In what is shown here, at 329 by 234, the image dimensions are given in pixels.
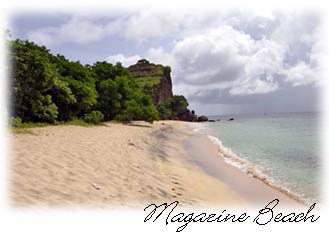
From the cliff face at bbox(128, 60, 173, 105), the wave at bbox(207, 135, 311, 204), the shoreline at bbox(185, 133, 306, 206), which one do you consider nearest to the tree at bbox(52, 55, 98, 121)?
the wave at bbox(207, 135, 311, 204)

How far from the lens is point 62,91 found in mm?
30625

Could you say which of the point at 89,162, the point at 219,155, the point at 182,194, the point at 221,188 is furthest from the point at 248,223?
the point at 219,155

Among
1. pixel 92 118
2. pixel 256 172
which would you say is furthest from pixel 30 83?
pixel 256 172

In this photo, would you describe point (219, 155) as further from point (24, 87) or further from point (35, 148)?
point (24, 87)

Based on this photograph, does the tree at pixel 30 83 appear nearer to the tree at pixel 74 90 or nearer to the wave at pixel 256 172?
the tree at pixel 74 90

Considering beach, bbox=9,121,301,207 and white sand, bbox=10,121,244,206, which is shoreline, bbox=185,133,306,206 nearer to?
beach, bbox=9,121,301,207

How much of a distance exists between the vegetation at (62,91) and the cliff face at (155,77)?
76381mm

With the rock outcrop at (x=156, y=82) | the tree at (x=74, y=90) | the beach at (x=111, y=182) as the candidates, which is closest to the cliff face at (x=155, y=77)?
the rock outcrop at (x=156, y=82)

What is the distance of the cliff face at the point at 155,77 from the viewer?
135m

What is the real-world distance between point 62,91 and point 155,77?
379 ft

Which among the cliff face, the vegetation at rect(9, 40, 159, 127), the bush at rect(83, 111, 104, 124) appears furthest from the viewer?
the cliff face

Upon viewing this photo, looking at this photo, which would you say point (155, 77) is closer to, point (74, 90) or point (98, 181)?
point (74, 90)

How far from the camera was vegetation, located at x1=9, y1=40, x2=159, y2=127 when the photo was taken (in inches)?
941

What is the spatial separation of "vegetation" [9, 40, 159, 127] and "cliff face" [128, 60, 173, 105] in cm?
7638
